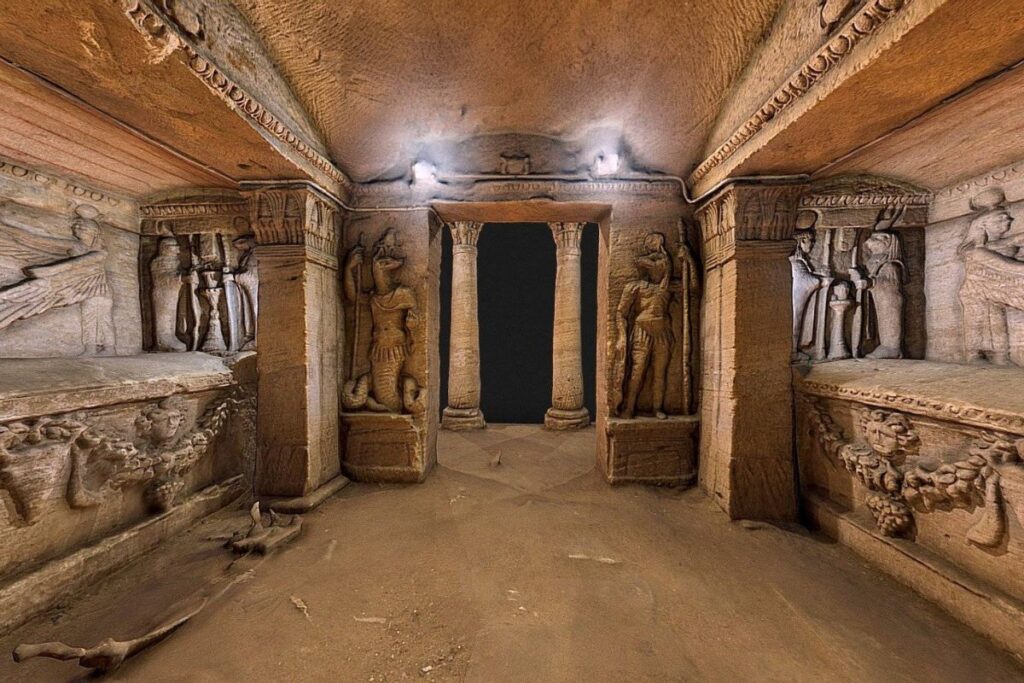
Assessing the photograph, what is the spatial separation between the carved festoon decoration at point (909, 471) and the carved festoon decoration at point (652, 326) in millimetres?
1187

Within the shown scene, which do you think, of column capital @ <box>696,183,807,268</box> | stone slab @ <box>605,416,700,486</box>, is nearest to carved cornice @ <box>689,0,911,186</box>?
column capital @ <box>696,183,807,268</box>

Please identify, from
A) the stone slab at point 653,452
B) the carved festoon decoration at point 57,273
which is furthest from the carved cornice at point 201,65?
the stone slab at point 653,452

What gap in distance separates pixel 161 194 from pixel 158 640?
3.44m

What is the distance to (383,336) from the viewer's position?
3764 millimetres

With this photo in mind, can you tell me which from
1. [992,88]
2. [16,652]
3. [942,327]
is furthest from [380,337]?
[942,327]

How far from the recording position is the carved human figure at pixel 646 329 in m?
3.63

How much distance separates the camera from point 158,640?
5.94ft

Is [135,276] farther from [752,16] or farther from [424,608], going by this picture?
[752,16]

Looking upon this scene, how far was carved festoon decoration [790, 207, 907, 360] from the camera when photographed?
10.6 feet

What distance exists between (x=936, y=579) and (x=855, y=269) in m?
2.35

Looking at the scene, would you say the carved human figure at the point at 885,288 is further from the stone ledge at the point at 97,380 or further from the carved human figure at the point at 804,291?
the stone ledge at the point at 97,380

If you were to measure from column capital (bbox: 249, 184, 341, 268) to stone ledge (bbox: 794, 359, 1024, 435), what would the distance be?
13.9 feet

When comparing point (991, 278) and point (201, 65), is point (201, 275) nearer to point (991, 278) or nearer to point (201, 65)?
point (201, 65)

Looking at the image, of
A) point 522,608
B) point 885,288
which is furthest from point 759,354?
point 522,608
